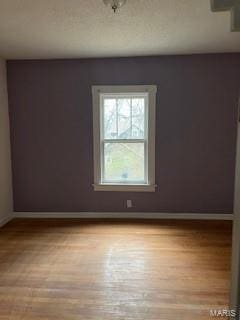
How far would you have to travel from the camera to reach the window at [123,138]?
13.2 ft

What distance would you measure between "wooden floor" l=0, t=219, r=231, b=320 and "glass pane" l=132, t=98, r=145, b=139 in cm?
142

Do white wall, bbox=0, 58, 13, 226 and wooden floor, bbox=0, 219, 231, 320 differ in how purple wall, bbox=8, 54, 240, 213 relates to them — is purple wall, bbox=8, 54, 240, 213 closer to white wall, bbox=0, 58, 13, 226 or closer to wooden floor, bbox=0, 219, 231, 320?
white wall, bbox=0, 58, 13, 226

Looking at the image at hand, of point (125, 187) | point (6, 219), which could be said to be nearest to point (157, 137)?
point (125, 187)

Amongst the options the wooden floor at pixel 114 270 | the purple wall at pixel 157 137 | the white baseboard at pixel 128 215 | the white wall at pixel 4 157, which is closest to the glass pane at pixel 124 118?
the purple wall at pixel 157 137

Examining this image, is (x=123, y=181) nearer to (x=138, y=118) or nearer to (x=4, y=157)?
(x=138, y=118)

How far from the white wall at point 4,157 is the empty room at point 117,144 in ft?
0.09

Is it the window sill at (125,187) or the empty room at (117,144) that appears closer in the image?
the empty room at (117,144)

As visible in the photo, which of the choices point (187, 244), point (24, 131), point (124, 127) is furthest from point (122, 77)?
point (187, 244)

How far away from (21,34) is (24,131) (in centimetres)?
162

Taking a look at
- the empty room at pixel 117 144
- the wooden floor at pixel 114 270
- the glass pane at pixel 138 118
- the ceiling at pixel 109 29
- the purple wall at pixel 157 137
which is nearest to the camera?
the wooden floor at pixel 114 270

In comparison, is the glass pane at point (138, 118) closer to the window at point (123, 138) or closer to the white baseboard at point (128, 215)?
the window at point (123, 138)

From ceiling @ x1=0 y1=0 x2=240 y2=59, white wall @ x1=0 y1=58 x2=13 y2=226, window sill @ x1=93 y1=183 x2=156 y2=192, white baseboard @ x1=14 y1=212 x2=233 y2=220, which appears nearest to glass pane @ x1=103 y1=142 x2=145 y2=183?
window sill @ x1=93 y1=183 x2=156 y2=192

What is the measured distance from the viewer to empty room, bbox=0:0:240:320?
3.13 metres

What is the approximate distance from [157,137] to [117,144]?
654 mm
